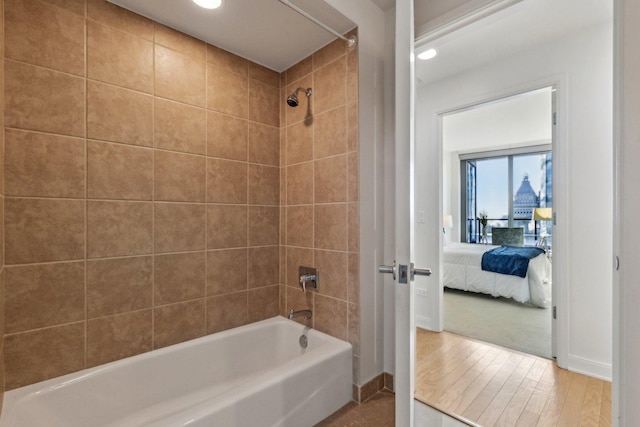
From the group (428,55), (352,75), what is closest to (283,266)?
(352,75)

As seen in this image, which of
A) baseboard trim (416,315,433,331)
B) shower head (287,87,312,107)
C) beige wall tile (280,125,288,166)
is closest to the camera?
shower head (287,87,312,107)

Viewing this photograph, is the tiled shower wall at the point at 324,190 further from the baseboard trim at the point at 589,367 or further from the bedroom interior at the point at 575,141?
the baseboard trim at the point at 589,367

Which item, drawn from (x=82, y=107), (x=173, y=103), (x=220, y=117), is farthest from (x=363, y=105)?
(x=82, y=107)

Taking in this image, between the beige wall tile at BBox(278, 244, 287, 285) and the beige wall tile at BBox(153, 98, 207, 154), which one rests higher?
the beige wall tile at BBox(153, 98, 207, 154)

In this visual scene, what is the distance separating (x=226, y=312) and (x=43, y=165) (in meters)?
1.28

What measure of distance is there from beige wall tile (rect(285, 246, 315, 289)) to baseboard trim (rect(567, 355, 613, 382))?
199 cm

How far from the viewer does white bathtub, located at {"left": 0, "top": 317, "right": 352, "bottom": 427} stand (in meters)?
1.22

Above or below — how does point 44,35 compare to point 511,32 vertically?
below

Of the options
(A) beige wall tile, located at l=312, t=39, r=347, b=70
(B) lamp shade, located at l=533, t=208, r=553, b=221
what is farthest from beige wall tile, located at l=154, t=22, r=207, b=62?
(B) lamp shade, located at l=533, t=208, r=553, b=221

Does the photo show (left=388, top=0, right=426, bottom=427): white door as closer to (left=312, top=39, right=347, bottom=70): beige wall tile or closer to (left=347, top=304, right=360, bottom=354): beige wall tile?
(left=347, top=304, right=360, bottom=354): beige wall tile

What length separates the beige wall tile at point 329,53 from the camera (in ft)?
6.00

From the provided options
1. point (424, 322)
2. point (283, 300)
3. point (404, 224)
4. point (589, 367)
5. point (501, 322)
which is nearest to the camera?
point (404, 224)

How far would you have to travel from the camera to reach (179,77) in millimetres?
1760

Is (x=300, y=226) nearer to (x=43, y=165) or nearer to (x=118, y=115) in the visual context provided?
(x=118, y=115)
